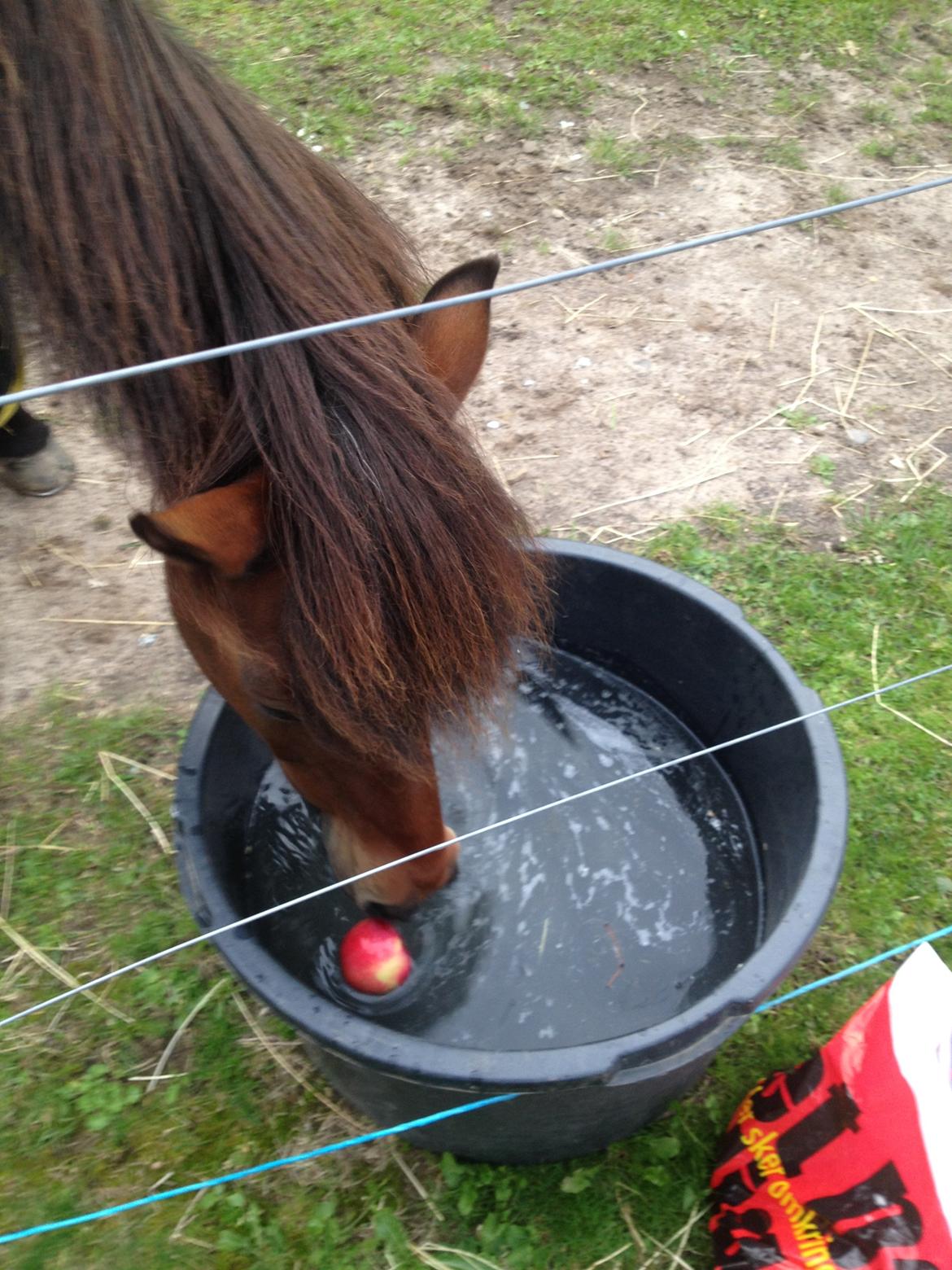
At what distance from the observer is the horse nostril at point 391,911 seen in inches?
64.4

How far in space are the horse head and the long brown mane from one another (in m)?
0.04

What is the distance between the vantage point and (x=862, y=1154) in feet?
4.32

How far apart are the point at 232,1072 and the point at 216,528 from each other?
1166 mm

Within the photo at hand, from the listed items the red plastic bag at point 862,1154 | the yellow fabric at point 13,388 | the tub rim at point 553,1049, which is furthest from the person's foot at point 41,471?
the red plastic bag at point 862,1154

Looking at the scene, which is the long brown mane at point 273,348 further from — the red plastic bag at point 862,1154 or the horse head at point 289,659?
the red plastic bag at point 862,1154

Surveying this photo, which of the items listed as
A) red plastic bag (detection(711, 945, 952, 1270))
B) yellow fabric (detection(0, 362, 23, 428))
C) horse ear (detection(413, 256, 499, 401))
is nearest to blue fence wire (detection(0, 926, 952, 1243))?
red plastic bag (detection(711, 945, 952, 1270))

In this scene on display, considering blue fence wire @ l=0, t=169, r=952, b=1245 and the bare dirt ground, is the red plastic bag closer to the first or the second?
blue fence wire @ l=0, t=169, r=952, b=1245

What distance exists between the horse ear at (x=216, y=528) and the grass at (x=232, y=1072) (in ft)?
3.56

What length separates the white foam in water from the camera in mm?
1688

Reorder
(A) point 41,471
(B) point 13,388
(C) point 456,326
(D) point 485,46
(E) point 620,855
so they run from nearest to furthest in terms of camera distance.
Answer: (C) point 456,326, (E) point 620,855, (B) point 13,388, (A) point 41,471, (D) point 485,46

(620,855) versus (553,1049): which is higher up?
(553,1049)

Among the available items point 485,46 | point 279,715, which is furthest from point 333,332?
point 485,46

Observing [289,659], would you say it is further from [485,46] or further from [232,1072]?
[485,46]

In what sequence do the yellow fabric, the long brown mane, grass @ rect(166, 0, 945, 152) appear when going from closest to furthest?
the long brown mane → the yellow fabric → grass @ rect(166, 0, 945, 152)
